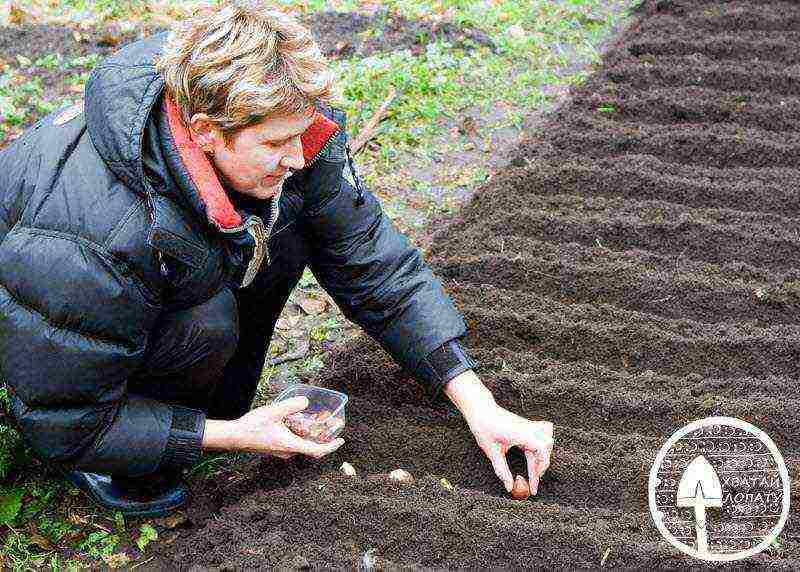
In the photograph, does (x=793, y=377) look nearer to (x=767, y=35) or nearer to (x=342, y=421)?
(x=342, y=421)

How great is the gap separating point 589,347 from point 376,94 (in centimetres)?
225

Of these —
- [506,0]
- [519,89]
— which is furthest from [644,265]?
Answer: [506,0]

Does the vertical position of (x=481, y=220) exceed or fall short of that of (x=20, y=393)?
it falls short

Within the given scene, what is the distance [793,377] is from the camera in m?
2.96

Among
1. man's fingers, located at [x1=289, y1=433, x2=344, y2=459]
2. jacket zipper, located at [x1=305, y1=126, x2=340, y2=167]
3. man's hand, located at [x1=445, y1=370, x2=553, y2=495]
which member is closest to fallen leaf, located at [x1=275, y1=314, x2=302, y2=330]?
man's fingers, located at [x1=289, y1=433, x2=344, y2=459]

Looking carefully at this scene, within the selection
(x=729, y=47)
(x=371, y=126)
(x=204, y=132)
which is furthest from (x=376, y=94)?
(x=204, y=132)

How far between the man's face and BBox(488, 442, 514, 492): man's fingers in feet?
3.05

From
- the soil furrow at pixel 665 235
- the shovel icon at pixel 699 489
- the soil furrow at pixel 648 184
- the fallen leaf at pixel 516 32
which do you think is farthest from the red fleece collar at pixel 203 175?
the fallen leaf at pixel 516 32

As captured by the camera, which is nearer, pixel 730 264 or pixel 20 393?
pixel 20 393

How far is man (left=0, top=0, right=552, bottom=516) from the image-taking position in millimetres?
2074

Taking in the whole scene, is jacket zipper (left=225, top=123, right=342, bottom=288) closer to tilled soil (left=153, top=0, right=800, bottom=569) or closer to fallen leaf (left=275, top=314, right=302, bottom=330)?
tilled soil (left=153, top=0, right=800, bottom=569)

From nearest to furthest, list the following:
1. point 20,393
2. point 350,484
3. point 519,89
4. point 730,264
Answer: point 20,393, point 350,484, point 730,264, point 519,89

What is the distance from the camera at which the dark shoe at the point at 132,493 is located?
2637 millimetres

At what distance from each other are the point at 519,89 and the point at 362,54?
96 cm
